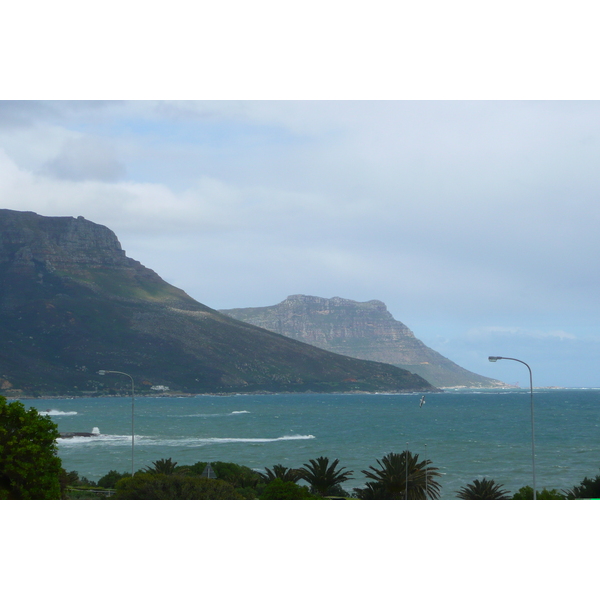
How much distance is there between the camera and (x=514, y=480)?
266 ft

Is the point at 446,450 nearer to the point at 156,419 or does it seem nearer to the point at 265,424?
the point at 265,424

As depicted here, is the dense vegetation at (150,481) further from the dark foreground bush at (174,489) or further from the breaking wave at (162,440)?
the breaking wave at (162,440)

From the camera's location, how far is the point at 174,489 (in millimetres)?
29031

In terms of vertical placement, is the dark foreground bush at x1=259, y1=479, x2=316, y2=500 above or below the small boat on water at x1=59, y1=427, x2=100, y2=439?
above

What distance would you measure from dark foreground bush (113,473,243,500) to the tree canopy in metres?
6.11

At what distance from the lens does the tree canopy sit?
72.0ft

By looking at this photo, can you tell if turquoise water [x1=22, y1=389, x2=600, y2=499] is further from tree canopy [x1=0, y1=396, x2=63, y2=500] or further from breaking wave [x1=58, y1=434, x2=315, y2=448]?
tree canopy [x1=0, y1=396, x2=63, y2=500]

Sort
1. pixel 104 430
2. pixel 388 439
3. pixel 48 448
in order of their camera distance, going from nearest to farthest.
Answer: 1. pixel 48 448
2. pixel 388 439
3. pixel 104 430

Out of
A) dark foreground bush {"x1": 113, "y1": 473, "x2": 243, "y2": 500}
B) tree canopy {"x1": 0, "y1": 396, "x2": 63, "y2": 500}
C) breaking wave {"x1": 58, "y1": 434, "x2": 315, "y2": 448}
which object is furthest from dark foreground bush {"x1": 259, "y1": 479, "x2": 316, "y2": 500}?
breaking wave {"x1": 58, "y1": 434, "x2": 315, "y2": 448}

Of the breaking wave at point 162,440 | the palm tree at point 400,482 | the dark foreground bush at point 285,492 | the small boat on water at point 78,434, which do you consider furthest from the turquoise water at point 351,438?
the dark foreground bush at point 285,492

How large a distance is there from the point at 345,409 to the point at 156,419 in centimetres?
5517

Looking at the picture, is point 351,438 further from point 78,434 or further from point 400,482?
point 400,482
